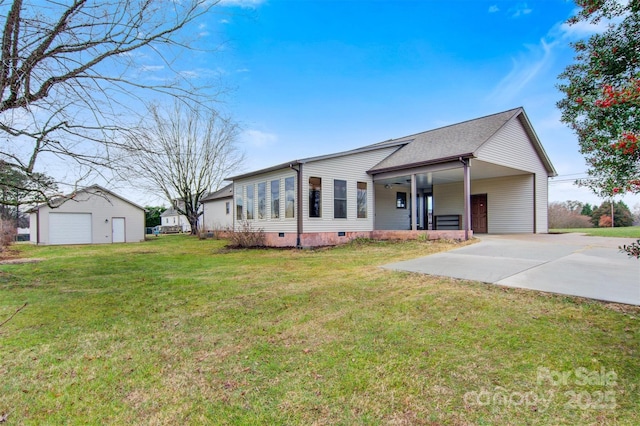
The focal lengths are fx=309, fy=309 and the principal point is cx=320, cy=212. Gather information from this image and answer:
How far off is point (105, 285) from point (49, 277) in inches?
88.0

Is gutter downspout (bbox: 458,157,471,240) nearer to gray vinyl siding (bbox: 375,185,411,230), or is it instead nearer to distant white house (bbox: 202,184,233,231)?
gray vinyl siding (bbox: 375,185,411,230)

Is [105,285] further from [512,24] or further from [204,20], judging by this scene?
[512,24]

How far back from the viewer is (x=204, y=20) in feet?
13.6

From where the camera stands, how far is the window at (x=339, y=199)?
43.5 feet

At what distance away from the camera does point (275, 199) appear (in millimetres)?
13820

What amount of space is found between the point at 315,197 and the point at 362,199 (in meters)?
2.66

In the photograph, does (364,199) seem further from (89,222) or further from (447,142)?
(89,222)

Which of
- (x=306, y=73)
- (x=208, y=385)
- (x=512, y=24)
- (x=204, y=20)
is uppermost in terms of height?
(x=512, y=24)

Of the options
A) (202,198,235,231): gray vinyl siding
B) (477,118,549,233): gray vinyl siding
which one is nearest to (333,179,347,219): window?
→ (477,118,549,233): gray vinyl siding

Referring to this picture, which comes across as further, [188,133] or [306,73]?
[188,133]

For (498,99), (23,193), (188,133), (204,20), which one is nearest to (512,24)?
(498,99)

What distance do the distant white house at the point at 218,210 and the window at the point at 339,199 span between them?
10953mm

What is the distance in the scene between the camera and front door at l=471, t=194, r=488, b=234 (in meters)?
16.2

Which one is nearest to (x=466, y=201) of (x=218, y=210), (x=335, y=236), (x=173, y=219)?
(x=335, y=236)
